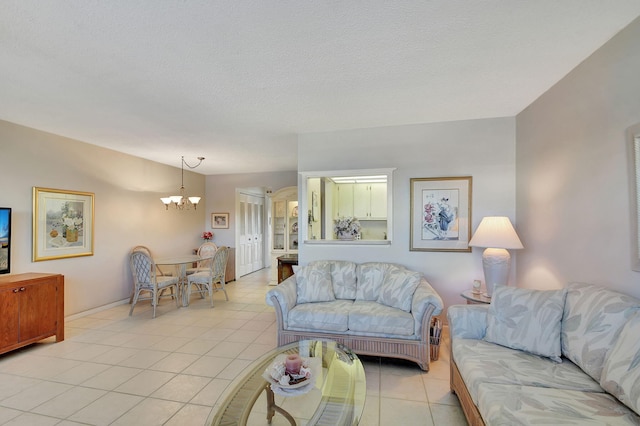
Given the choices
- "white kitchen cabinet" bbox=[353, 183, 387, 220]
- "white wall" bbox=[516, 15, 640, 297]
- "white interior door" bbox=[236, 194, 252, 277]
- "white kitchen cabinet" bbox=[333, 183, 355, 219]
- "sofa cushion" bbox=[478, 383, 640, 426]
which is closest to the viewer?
"sofa cushion" bbox=[478, 383, 640, 426]

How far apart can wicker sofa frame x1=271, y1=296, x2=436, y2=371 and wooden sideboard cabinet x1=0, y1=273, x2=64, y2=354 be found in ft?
8.44

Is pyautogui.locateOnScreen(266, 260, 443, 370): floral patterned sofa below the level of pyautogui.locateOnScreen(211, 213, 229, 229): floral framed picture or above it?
below

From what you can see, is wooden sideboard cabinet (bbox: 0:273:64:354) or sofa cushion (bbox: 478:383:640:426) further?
wooden sideboard cabinet (bbox: 0:273:64:354)

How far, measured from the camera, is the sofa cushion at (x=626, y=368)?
128cm

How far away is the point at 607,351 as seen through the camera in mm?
1524

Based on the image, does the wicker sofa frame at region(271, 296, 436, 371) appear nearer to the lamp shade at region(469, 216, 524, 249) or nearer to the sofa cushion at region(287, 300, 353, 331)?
the sofa cushion at region(287, 300, 353, 331)

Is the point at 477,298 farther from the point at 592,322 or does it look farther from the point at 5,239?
the point at 5,239

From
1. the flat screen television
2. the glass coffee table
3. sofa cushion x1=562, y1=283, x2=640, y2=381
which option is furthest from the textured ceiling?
the glass coffee table

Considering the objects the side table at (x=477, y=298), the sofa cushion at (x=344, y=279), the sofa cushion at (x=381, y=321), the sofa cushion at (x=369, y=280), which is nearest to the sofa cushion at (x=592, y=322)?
the side table at (x=477, y=298)

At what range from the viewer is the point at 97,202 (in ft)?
14.1

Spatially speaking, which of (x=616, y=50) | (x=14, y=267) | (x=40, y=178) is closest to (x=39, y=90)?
(x=40, y=178)

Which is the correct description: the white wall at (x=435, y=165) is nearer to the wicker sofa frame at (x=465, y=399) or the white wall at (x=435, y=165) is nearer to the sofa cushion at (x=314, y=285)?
the sofa cushion at (x=314, y=285)

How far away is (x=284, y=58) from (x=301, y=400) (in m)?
2.25

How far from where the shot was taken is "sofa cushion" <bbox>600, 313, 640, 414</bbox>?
1283mm
